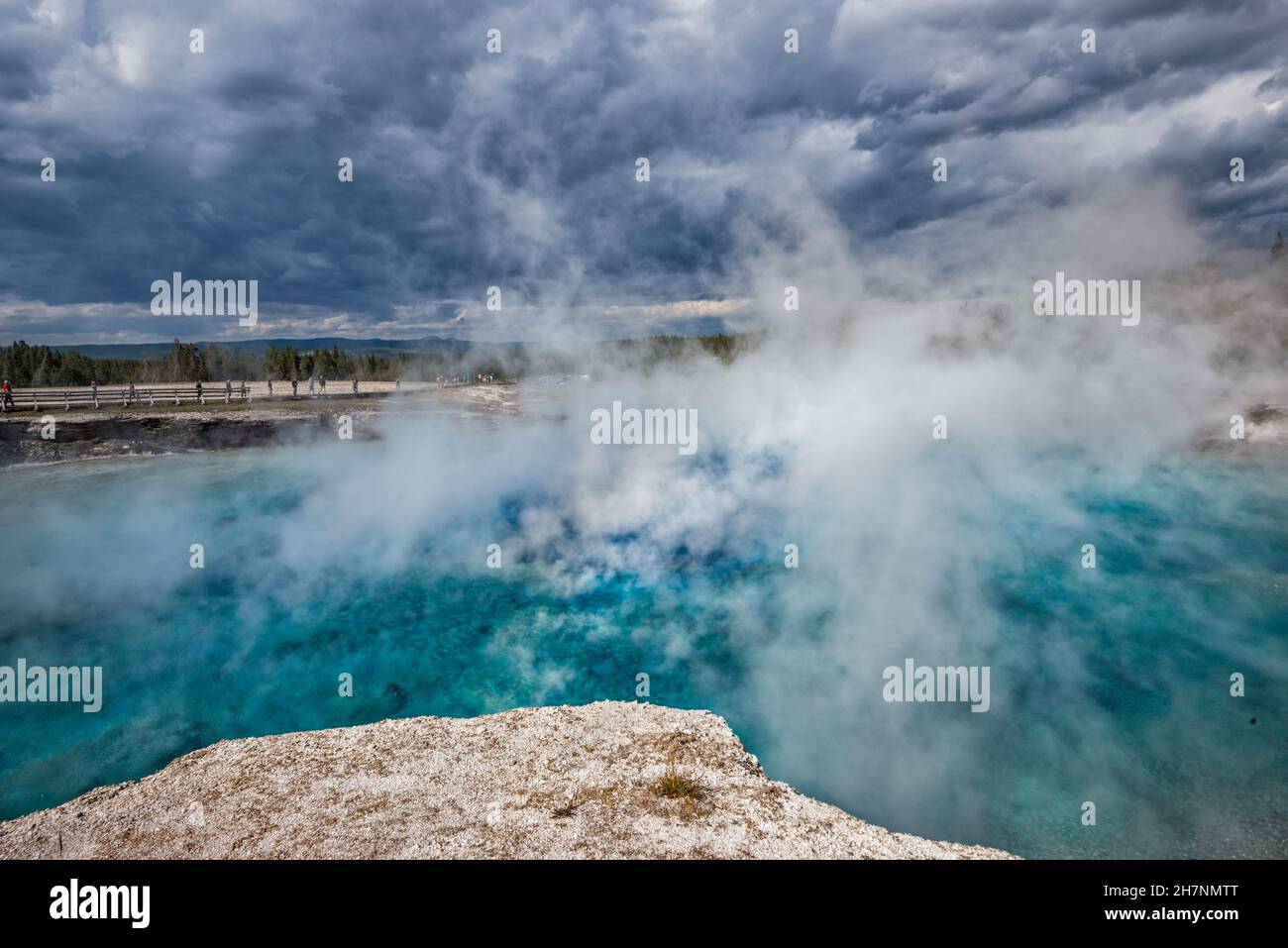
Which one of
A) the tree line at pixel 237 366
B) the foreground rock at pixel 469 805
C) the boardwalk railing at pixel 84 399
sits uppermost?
the tree line at pixel 237 366

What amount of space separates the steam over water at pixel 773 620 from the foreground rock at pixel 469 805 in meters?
3.07

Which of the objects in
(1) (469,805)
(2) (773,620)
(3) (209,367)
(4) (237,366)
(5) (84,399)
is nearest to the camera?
(1) (469,805)

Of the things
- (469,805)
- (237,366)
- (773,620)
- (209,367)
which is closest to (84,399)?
(773,620)

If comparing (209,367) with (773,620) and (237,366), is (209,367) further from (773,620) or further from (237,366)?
(773,620)

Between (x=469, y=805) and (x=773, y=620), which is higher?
(x=773, y=620)

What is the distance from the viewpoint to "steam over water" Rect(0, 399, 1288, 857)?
28.7ft

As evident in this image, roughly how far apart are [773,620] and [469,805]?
8.09 m

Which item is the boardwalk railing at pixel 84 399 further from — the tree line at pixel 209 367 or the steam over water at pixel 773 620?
the tree line at pixel 209 367

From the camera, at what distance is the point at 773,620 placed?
12.5 m

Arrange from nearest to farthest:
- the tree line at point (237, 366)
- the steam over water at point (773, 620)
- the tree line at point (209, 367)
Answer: the steam over water at point (773, 620)
the tree line at point (237, 366)
the tree line at point (209, 367)

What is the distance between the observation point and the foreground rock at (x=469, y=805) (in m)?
5.18

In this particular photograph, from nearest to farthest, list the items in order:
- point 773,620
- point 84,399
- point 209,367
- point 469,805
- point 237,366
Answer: point 469,805, point 773,620, point 84,399, point 209,367, point 237,366

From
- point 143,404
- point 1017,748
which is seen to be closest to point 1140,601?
point 1017,748

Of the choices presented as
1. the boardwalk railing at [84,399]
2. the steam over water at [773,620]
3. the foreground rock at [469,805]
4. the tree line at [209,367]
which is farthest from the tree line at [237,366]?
the foreground rock at [469,805]
